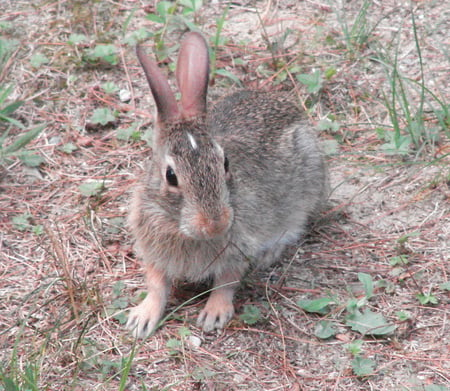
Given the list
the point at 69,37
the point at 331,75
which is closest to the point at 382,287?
the point at 331,75

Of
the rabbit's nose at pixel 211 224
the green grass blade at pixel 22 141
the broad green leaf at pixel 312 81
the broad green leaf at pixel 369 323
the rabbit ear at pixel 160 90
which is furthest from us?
the broad green leaf at pixel 312 81

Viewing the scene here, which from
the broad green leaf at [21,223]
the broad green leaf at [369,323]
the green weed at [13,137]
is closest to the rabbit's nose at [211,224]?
the broad green leaf at [369,323]

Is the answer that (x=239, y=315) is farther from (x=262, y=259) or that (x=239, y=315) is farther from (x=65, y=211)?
(x=65, y=211)

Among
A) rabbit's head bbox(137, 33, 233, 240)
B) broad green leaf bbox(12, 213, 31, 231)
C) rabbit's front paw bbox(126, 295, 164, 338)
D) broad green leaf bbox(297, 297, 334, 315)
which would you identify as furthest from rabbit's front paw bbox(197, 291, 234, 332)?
broad green leaf bbox(12, 213, 31, 231)

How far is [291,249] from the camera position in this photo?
15.2ft

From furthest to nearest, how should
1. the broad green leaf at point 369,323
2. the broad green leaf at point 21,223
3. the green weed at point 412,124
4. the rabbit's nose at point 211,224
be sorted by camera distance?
1. the green weed at point 412,124
2. the broad green leaf at point 21,223
3. the broad green leaf at point 369,323
4. the rabbit's nose at point 211,224

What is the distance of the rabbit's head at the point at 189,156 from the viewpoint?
355 centimetres

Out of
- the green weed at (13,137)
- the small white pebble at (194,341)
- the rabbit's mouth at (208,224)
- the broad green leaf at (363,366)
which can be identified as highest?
the rabbit's mouth at (208,224)

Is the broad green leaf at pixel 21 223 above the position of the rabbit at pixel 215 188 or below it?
below

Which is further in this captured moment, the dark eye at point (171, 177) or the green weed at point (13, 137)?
the green weed at point (13, 137)

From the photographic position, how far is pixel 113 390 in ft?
11.7

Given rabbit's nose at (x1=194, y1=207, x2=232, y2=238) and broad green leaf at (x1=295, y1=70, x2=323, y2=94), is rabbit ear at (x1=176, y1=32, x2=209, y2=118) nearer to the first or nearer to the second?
rabbit's nose at (x1=194, y1=207, x2=232, y2=238)

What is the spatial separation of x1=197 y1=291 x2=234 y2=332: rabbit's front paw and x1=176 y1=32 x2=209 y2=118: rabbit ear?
1.02 meters

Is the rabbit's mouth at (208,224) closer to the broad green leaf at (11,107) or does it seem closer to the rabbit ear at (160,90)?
the rabbit ear at (160,90)
